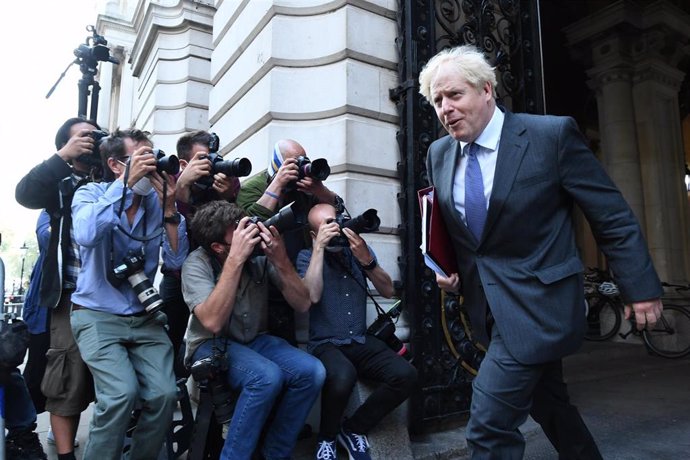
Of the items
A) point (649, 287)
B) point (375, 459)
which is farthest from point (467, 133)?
point (375, 459)

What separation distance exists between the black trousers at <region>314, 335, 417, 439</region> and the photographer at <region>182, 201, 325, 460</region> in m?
0.15

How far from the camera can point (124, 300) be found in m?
2.66

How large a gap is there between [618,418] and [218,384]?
367 cm

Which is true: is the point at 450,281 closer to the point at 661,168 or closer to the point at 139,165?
the point at 139,165

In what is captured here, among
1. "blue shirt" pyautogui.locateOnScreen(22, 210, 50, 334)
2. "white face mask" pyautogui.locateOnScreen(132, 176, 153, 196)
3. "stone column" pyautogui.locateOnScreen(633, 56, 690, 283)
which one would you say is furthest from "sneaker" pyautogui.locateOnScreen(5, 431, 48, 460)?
"stone column" pyautogui.locateOnScreen(633, 56, 690, 283)

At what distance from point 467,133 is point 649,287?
98cm

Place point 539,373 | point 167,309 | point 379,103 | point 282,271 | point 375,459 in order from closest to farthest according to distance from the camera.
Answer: point 539,373 < point 282,271 < point 375,459 < point 167,309 < point 379,103

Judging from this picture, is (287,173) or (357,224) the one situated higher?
(287,173)

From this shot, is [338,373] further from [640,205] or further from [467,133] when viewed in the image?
[640,205]

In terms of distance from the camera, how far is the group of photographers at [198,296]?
250 centimetres

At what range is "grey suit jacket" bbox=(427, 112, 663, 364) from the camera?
1990 millimetres

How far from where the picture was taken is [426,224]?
90.9 inches

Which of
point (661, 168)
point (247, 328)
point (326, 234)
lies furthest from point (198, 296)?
point (661, 168)

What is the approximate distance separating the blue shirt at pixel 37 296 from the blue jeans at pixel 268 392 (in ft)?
4.00
